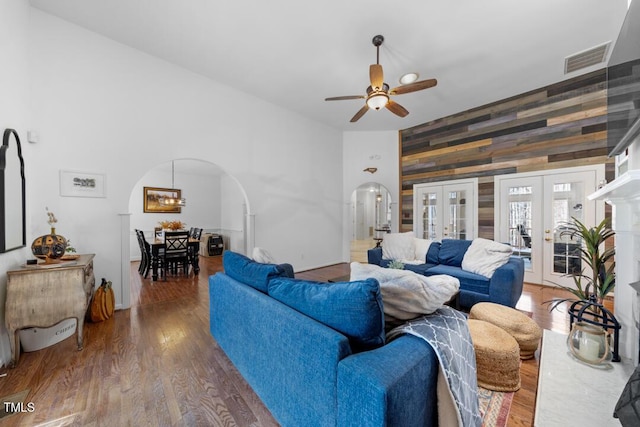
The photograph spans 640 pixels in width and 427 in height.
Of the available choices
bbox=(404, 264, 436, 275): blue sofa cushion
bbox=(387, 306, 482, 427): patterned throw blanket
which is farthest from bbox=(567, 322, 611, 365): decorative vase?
bbox=(404, 264, 436, 275): blue sofa cushion

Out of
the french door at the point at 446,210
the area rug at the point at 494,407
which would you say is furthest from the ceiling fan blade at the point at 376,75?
the french door at the point at 446,210

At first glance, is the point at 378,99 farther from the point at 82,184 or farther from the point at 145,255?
the point at 145,255

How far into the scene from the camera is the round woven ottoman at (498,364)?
1.79 m

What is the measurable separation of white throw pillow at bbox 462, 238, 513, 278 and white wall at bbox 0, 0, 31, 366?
4.96 metres

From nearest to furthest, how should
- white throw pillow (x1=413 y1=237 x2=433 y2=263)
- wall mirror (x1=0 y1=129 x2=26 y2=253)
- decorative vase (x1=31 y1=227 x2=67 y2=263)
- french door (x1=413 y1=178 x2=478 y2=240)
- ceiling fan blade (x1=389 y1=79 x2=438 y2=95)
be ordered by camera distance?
1. wall mirror (x1=0 y1=129 x2=26 y2=253)
2. decorative vase (x1=31 y1=227 x2=67 y2=263)
3. ceiling fan blade (x1=389 y1=79 x2=438 y2=95)
4. white throw pillow (x1=413 y1=237 x2=433 y2=263)
5. french door (x1=413 y1=178 x2=478 y2=240)

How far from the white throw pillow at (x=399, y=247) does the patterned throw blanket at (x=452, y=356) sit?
305 centimetres

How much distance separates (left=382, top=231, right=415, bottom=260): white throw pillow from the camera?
4.45 meters

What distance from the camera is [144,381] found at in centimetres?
194

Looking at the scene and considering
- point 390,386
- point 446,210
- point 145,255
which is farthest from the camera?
point 446,210

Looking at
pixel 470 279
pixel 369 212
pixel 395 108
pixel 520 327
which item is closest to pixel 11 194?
pixel 395 108

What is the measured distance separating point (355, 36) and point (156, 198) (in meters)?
7.21

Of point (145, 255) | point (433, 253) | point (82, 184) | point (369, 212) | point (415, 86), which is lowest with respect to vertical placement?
point (145, 255)

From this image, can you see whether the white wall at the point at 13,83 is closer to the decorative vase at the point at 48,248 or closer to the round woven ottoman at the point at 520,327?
the decorative vase at the point at 48,248

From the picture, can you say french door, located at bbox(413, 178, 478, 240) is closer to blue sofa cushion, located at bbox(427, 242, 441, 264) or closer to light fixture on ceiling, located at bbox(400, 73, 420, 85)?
blue sofa cushion, located at bbox(427, 242, 441, 264)
